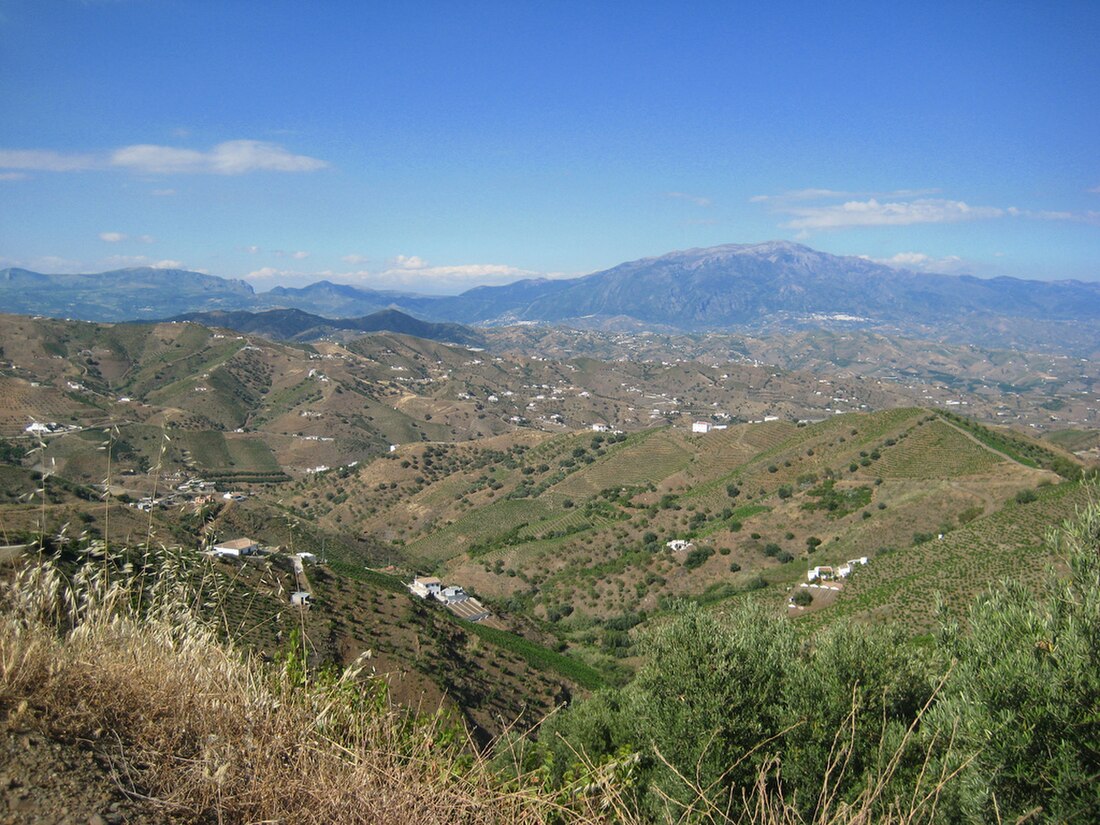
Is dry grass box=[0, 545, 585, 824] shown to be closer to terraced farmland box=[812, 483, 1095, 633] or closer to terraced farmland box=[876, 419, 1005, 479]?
terraced farmland box=[812, 483, 1095, 633]

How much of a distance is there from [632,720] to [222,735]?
732cm

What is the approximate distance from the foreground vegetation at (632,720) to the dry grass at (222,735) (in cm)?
1

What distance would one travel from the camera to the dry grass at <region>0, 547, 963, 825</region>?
9.55 feet

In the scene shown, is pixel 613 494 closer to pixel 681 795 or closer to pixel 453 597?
pixel 453 597

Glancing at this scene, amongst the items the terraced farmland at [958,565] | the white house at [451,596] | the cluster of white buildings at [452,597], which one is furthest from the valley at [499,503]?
the white house at [451,596]

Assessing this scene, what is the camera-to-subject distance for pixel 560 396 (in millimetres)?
166750

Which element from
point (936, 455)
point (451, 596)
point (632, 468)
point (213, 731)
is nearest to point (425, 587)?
point (451, 596)

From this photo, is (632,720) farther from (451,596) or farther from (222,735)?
(451,596)

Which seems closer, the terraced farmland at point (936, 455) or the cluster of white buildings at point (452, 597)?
the cluster of white buildings at point (452, 597)

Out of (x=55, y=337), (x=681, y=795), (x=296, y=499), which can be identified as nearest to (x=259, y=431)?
(x=296, y=499)

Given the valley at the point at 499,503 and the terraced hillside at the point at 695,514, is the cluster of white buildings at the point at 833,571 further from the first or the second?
the terraced hillside at the point at 695,514

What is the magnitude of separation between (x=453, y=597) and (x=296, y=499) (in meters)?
44.8

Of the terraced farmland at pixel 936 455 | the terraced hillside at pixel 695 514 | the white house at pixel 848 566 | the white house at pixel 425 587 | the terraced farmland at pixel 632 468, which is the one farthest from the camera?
the terraced farmland at pixel 632 468

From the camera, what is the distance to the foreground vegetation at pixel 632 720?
307 centimetres
